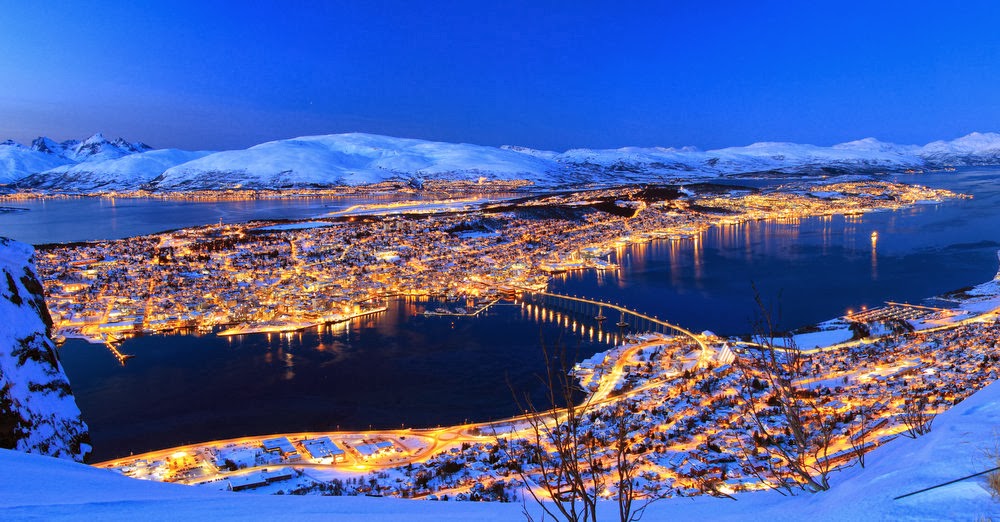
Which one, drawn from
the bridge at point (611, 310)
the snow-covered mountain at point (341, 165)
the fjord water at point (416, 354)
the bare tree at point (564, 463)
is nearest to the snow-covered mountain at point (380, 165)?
the snow-covered mountain at point (341, 165)

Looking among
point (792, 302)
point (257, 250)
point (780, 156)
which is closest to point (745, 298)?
point (792, 302)

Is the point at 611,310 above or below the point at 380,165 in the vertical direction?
below

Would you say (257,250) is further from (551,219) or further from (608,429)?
(608,429)

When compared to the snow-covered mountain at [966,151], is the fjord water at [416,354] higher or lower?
lower

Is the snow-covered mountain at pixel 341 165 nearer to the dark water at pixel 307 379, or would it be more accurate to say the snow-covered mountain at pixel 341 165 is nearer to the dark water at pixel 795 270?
the dark water at pixel 795 270

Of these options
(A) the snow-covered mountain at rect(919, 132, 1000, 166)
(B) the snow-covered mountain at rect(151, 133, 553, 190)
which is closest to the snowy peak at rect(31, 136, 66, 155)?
(B) the snow-covered mountain at rect(151, 133, 553, 190)

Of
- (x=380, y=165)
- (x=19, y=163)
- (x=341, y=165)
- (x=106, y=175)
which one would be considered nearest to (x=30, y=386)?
(x=341, y=165)

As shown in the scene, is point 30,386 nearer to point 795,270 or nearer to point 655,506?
point 655,506
